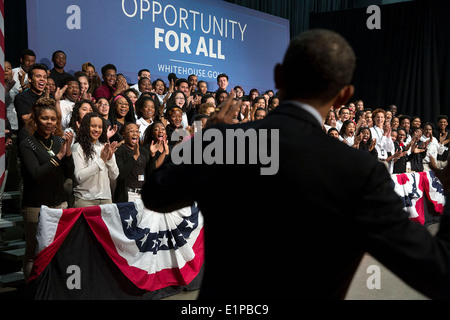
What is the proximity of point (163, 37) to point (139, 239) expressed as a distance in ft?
23.1

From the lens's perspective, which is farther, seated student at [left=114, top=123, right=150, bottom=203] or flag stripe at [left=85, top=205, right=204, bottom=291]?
seated student at [left=114, top=123, right=150, bottom=203]

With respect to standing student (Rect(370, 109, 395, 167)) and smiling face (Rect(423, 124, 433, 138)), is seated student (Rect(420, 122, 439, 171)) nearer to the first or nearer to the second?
smiling face (Rect(423, 124, 433, 138))

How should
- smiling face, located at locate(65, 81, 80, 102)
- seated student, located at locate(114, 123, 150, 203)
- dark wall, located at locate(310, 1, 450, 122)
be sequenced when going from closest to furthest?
seated student, located at locate(114, 123, 150, 203) < smiling face, located at locate(65, 81, 80, 102) < dark wall, located at locate(310, 1, 450, 122)

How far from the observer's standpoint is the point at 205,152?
1198 mm

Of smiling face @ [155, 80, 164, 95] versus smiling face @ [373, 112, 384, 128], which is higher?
smiling face @ [155, 80, 164, 95]

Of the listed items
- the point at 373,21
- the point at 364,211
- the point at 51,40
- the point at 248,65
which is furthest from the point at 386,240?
the point at 373,21

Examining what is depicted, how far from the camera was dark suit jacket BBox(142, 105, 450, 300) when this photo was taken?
104 centimetres

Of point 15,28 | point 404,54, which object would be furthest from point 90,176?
point 404,54

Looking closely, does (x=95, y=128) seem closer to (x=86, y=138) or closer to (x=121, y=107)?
(x=86, y=138)

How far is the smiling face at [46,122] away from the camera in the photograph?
4.10 meters

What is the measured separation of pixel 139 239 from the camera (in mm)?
3982

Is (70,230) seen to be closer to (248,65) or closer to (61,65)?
(61,65)

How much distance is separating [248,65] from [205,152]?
38.6 ft

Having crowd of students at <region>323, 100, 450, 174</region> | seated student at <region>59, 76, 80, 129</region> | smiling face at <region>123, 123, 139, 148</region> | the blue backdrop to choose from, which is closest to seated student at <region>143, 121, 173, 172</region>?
smiling face at <region>123, 123, 139, 148</region>
